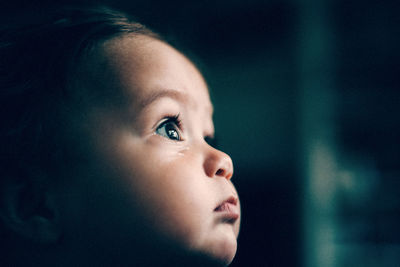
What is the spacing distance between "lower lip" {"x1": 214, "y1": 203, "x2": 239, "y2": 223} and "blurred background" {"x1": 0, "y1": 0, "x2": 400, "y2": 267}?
236 mm

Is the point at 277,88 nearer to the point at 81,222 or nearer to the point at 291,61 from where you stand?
the point at 291,61

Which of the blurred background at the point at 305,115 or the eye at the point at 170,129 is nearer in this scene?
the eye at the point at 170,129

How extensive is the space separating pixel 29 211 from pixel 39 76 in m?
0.17

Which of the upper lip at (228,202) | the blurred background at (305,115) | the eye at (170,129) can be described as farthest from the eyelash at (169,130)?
the blurred background at (305,115)

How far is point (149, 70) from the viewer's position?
451 mm

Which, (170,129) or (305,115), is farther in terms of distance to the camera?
(305,115)

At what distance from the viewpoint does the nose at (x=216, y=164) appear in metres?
0.44

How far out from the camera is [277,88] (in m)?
0.86

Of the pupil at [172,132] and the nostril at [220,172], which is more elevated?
the pupil at [172,132]

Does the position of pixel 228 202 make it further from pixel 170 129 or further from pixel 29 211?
pixel 29 211

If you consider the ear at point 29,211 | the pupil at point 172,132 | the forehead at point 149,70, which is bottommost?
the ear at point 29,211

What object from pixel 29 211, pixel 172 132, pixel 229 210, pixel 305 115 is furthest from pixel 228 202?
pixel 305 115

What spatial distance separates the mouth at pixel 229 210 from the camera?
0.43 m

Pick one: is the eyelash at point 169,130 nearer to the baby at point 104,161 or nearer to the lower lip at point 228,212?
the baby at point 104,161
